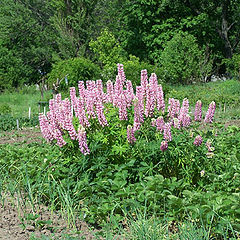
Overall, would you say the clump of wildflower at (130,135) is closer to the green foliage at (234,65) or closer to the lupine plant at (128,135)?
the lupine plant at (128,135)

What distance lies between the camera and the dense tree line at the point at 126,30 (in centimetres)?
2295

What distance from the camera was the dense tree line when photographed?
904 inches

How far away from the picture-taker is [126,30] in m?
26.1

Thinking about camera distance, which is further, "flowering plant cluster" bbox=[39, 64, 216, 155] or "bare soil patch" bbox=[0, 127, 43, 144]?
"bare soil patch" bbox=[0, 127, 43, 144]

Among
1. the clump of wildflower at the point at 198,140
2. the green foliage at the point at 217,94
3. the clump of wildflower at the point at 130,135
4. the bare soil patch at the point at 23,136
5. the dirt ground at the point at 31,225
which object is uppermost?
the clump of wildflower at the point at 130,135

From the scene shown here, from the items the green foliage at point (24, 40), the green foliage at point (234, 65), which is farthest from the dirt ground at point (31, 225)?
the green foliage at point (24, 40)

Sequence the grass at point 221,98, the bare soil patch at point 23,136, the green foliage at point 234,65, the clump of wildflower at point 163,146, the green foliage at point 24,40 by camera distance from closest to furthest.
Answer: the clump of wildflower at point 163,146 < the bare soil patch at point 23,136 < the grass at point 221,98 < the green foliage at point 234,65 < the green foliage at point 24,40

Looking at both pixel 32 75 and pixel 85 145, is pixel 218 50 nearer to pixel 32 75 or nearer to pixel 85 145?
pixel 32 75

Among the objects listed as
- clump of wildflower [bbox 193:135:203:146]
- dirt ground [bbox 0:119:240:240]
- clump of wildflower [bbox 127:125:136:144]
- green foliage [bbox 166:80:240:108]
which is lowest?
green foliage [bbox 166:80:240:108]

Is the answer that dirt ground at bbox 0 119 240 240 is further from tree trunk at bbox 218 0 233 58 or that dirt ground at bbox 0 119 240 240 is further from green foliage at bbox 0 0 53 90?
green foliage at bbox 0 0 53 90

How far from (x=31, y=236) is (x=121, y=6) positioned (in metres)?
25.8

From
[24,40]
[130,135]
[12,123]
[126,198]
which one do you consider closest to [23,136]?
[12,123]

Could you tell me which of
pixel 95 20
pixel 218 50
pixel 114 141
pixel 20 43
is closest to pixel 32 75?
pixel 20 43

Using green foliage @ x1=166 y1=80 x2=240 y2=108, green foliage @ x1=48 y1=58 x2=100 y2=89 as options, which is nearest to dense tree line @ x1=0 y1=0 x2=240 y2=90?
green foliage @ x1=48 y1=58 x2=100 y2=89
